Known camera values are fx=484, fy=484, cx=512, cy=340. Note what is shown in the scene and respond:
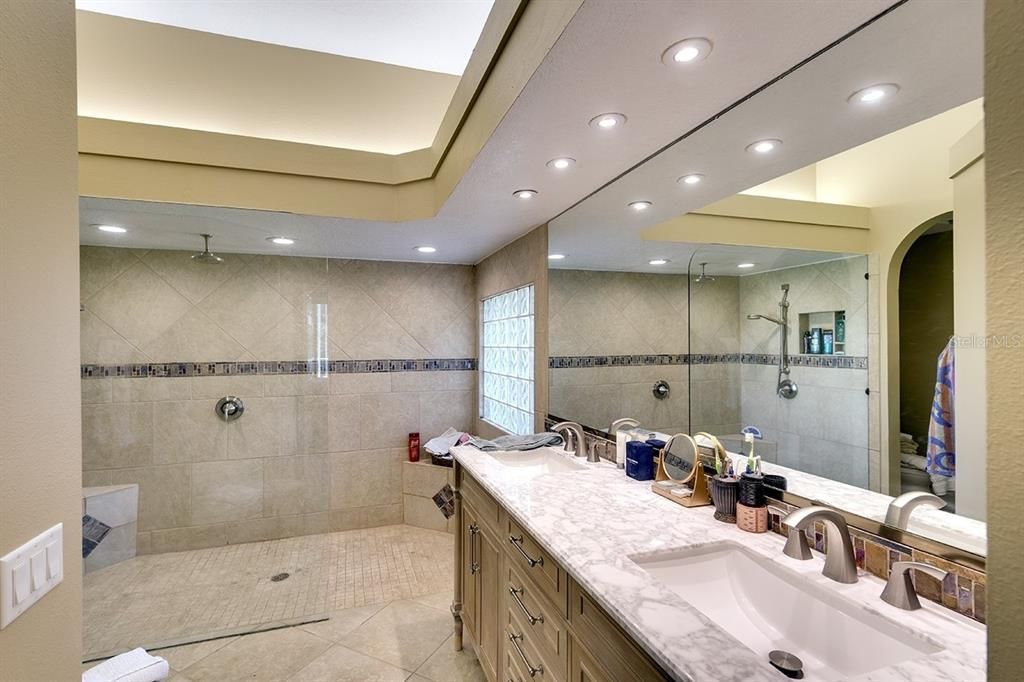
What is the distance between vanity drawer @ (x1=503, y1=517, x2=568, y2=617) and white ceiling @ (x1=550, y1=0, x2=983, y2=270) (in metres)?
1.27

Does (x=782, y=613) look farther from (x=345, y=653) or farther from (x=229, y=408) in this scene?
(x=229, y=408)

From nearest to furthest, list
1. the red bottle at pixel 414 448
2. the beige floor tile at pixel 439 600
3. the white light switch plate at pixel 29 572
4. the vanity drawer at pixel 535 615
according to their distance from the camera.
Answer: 1. the white light switch plate at pixel 29 572
2. the vanity drawer at pixel 535 615
3. the beige floor tile at pixel 439 600
4. the red bottle at pixel 414 448

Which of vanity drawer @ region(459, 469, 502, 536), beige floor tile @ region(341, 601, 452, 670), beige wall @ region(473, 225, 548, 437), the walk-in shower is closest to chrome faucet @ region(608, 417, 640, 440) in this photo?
beige wall @ region(473, 225, 548, 437)

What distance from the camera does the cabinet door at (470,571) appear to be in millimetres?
2148

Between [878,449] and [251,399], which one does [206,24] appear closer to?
[251,399]

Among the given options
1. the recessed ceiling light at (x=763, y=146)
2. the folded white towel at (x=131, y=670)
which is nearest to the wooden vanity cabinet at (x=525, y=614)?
the folded white towel at (x=131, y=670)

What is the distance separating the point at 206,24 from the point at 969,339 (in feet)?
11.7

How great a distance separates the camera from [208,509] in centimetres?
327

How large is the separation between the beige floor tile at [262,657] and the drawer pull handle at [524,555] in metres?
1.48

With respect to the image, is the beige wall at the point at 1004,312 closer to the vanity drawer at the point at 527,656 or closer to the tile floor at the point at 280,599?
the vanity drawer at the point at 527,656

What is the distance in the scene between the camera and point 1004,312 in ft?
1.55

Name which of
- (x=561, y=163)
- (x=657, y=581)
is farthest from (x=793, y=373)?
(x=561, y=163)

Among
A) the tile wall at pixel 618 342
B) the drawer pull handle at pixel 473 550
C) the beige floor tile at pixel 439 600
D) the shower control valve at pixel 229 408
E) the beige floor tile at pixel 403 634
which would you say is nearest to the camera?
the tile wall at pixel 618 342

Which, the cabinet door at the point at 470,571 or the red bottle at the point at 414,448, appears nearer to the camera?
the cabinet door at the point at 470,571
